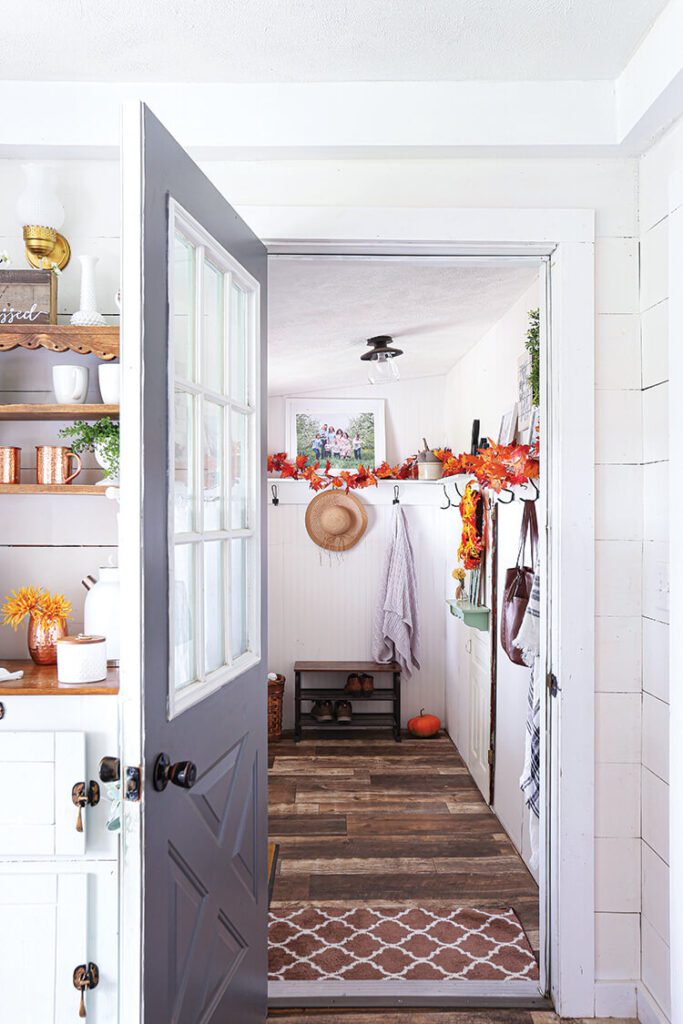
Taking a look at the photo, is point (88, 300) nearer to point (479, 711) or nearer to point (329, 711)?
point (479, 711)

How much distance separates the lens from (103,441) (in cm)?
191

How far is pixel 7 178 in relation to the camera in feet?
6.82

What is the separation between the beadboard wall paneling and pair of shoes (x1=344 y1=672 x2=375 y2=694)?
0.21 meters

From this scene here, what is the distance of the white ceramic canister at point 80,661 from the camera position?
170 centimetres

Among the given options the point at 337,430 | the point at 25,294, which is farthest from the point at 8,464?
the point at 337,430

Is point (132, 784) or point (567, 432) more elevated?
point (567, 432)

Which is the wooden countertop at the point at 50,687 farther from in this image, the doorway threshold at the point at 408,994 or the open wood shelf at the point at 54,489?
the doorway threshold at the point at 408,994

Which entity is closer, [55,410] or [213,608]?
[213,608]

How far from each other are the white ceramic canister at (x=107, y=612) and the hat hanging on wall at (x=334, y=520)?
3367 mm

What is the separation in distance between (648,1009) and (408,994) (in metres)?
0.65

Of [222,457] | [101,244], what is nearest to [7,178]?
[101,244]

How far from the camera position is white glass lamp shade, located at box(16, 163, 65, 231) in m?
1.98

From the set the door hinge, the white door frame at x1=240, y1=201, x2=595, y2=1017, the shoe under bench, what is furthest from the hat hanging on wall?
the door hinge

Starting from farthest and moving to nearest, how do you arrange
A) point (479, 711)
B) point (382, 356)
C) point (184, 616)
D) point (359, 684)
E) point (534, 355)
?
1. point (359, 684)
2. point (382, 356)
3. point (479, 711)
4. point (534, 355)
5. point (184, 616)
